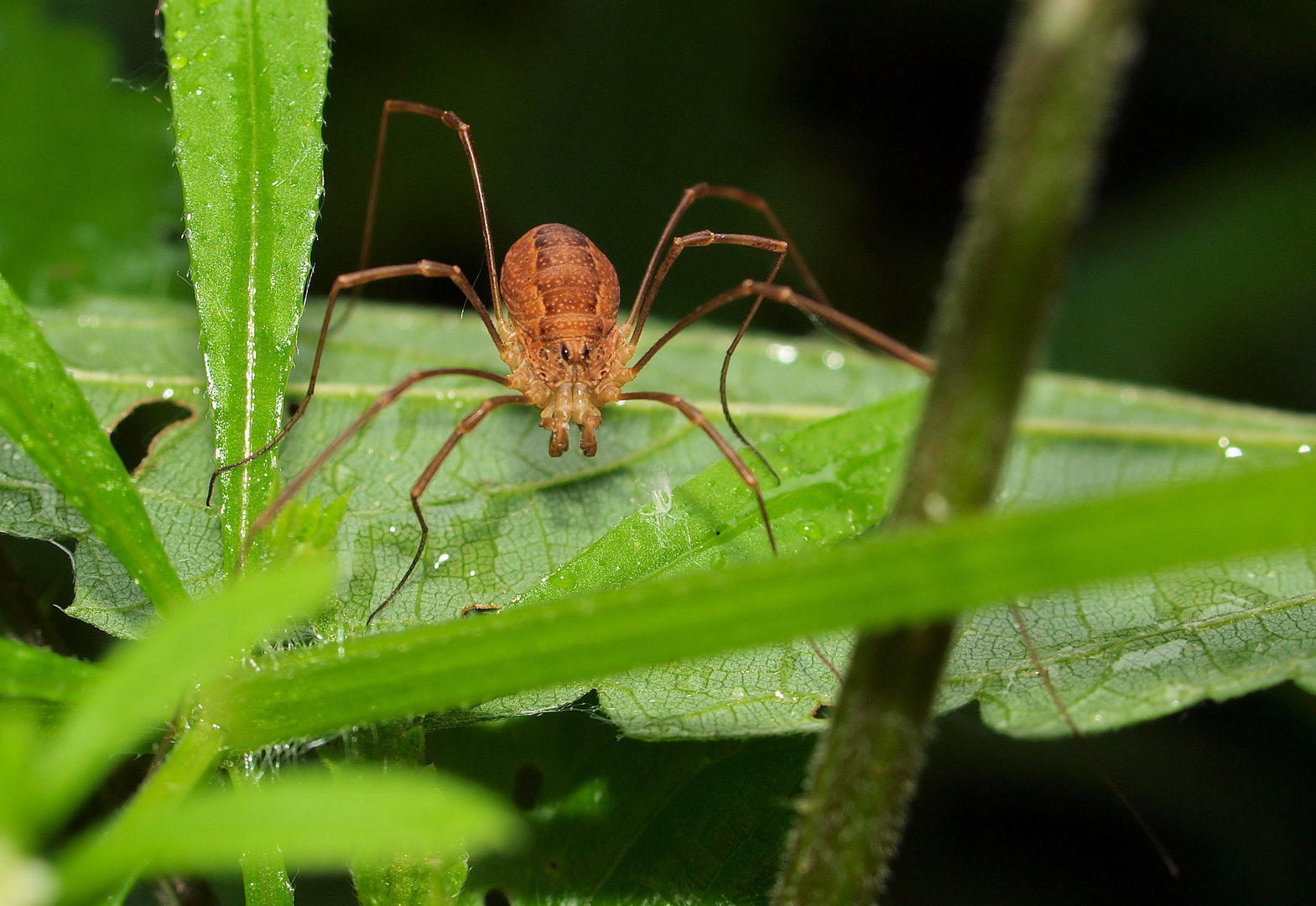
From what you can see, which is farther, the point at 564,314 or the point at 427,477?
the point at 564,314

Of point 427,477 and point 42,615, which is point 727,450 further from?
point 42,615

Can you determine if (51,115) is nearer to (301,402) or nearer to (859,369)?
(301,402)

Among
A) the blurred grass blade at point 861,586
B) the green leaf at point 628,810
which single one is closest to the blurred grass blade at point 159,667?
the blurred grass blade at point 861,586

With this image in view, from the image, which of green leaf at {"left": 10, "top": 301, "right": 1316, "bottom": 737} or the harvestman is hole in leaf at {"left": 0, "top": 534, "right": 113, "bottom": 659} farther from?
the harvestman

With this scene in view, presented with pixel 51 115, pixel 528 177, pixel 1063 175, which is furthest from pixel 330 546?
pixel 528 177

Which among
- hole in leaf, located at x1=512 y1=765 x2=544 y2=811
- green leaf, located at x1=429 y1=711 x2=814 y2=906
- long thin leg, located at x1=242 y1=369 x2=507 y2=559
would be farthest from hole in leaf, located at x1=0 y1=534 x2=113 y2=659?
hole in leaf, located at x1=512 y1=765 x2=544 y2=811

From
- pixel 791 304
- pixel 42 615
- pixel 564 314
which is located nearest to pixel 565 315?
pixel 564 314
